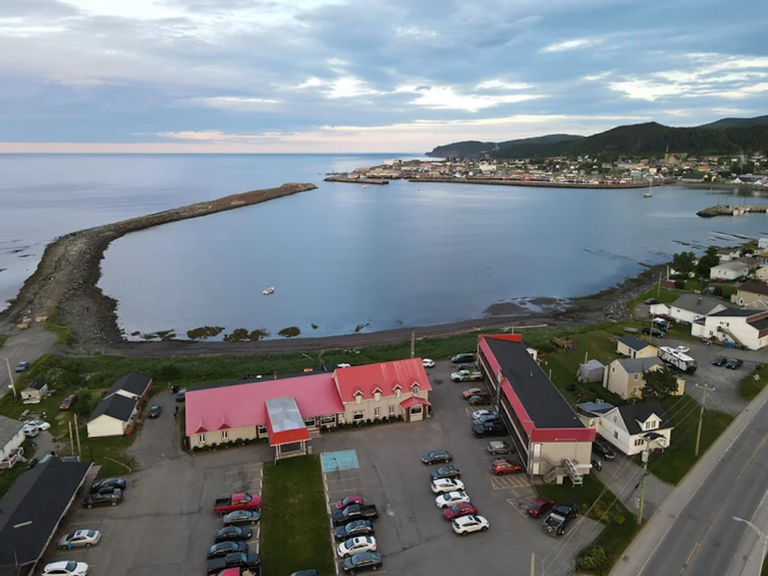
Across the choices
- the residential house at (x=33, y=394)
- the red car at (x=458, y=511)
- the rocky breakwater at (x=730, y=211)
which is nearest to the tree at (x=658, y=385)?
the red car at (x=458, y=511)

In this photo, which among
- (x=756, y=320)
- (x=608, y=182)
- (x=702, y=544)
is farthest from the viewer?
(x=608, y=182)

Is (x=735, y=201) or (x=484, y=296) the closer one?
(x=484, y=296)

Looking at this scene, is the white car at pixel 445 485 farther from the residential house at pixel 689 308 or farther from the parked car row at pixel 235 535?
the residential house at pixel 689 308

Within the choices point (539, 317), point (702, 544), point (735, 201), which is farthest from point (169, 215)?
point (735, 201)

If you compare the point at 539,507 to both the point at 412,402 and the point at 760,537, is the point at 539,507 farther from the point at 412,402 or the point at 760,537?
the point at 412,402

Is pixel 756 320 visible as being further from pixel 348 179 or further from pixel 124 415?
pixel 348 179

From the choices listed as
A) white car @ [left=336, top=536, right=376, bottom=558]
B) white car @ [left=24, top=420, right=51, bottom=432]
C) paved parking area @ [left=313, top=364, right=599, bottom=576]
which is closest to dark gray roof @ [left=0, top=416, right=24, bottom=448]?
white car @ [left=24, top=420, right=51, bottom=432]
